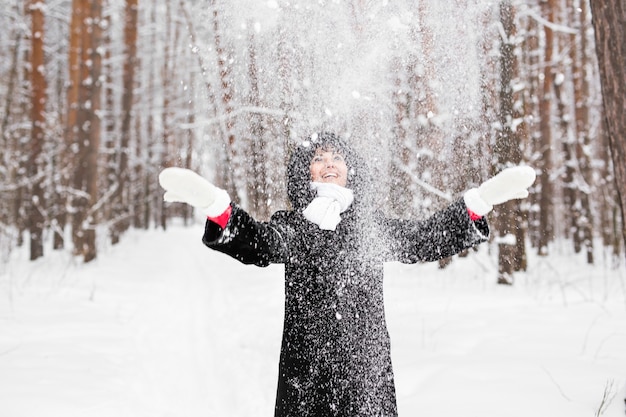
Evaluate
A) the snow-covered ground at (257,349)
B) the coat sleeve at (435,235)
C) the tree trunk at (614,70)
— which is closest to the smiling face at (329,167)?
the coat sleeve at (435,235)

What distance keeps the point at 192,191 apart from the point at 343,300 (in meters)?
0.82

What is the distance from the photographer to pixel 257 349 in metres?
4.77

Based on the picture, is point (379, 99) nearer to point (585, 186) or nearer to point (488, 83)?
point (488, 83)

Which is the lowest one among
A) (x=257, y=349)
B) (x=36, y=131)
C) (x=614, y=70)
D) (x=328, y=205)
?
(x=257, y=349)

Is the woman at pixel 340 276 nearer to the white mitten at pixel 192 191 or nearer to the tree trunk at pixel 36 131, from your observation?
the white mitten at pixel 192 191

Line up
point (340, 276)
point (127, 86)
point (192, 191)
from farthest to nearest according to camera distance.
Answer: point (127, 86) < point (340, 276) < point (192, 191)

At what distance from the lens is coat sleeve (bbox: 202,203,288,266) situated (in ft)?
5.45

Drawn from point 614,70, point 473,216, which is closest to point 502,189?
point 473,216

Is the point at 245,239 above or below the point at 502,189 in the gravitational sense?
below

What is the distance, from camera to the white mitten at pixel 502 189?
1.68 m

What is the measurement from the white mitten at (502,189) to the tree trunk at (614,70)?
4.34 feet

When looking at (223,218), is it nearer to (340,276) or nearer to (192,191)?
(192,191)

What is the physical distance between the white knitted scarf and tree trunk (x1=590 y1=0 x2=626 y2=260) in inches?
68.2

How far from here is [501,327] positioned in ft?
15.1
